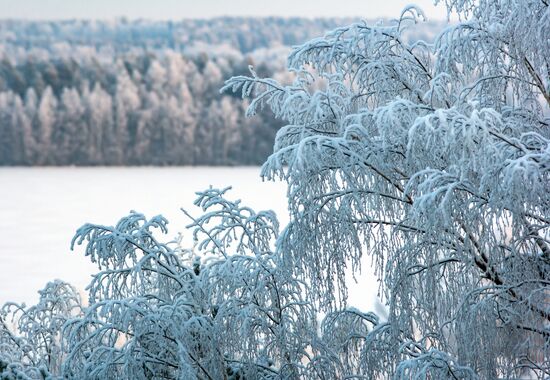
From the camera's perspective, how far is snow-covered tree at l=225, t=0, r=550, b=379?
3.17 m

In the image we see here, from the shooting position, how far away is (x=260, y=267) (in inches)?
155

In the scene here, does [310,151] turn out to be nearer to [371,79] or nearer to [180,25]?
[371,79]

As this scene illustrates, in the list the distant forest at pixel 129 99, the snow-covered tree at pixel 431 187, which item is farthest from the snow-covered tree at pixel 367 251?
the distant forest at pixel 129 99

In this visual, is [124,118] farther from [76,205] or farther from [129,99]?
[76,205]

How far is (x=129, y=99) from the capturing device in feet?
112

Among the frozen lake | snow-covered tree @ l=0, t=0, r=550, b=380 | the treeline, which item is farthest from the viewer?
the treeline

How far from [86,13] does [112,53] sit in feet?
16.9

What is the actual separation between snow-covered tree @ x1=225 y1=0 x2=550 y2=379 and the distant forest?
90.2 feet

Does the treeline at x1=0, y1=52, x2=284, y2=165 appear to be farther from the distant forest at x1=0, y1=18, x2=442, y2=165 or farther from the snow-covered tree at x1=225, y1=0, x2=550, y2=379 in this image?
the snow-covered tree at x1=225, y1=0, x2=550, y2=379

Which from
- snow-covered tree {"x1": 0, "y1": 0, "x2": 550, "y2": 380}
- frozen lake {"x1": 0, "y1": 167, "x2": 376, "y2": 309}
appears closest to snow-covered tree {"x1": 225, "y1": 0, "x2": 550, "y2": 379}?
snow-covered tree {"x1": 0, "y1": 0, "x2": 550, "y2": 380}

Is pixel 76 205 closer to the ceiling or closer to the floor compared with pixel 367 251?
closer to the floor

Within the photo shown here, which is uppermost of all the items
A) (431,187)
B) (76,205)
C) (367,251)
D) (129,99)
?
(129,99)

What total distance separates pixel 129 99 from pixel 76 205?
9.05m

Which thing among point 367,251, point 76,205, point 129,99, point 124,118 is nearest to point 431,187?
point 367,251
